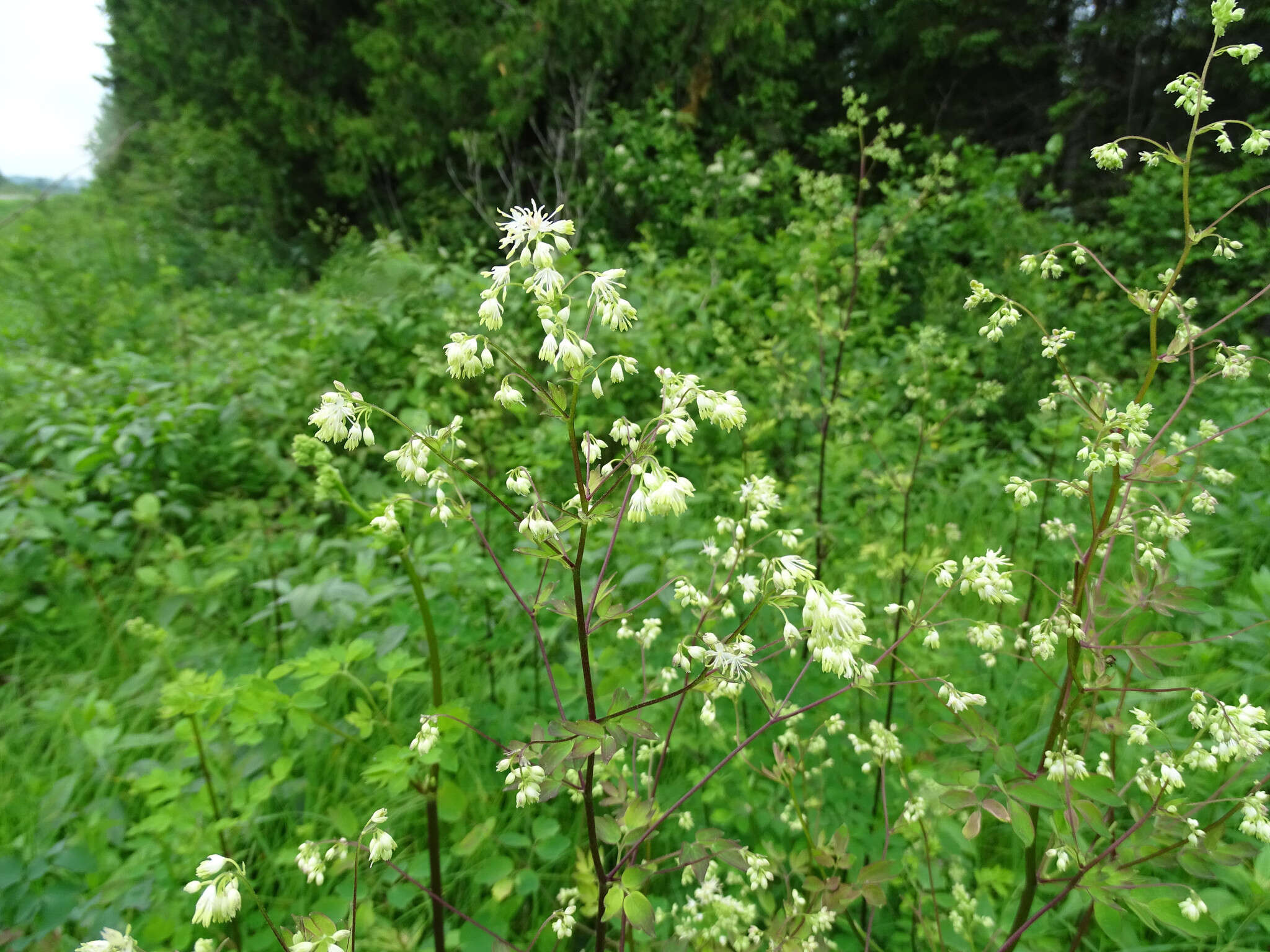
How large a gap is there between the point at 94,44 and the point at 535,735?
62.9 feet

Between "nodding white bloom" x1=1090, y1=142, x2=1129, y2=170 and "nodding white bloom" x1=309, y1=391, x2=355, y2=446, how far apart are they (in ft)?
4.62

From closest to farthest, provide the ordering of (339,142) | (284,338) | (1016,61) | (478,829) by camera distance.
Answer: (478,829), (284,338), (1016,61), (339,142)

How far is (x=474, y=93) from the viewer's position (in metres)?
9.41

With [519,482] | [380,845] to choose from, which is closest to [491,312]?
[519,482]

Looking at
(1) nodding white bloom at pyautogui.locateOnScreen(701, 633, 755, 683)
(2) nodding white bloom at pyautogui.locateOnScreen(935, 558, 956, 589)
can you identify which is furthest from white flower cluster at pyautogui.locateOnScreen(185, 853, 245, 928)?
(2) nodding white bloom at pyautogui.locateOnScreen(935, 558, 956, 589)

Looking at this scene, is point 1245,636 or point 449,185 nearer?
point 1245,636

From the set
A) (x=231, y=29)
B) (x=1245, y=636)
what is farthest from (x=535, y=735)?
(x=231, y=29)

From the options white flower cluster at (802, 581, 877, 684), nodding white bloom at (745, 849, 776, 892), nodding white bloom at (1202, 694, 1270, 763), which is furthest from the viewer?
nodding white bloom at (745, 849, 776, 892)

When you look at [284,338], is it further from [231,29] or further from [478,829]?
[231,29]

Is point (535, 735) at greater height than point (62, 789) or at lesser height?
greater

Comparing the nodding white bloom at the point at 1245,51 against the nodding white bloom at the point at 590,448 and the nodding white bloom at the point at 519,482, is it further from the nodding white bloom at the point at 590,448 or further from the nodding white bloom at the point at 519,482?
the nodding white bloom at the point at 519,482

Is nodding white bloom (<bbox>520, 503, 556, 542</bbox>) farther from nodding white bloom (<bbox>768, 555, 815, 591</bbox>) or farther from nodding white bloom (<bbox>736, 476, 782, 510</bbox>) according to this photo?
nodding white bloom (<bbox>736, 476, 782, 510</bbox>)

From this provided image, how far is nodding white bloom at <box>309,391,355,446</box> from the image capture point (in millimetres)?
1082

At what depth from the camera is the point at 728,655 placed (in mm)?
1080
